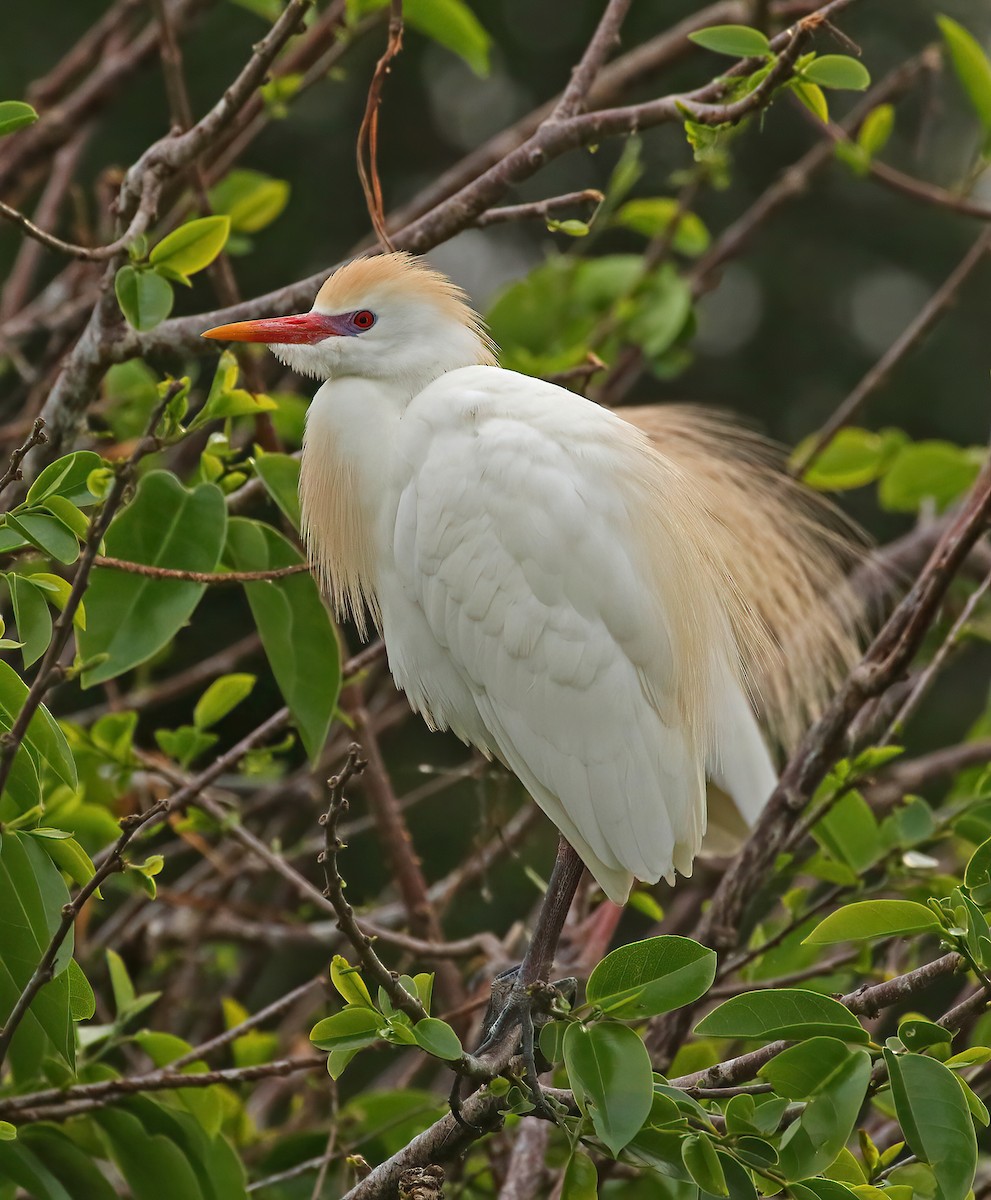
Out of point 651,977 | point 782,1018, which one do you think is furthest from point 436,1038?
point 782,1018

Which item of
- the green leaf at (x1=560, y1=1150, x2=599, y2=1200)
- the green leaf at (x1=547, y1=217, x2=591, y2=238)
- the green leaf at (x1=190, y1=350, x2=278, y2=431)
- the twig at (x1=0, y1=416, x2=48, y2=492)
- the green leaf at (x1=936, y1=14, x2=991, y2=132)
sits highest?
the green leaf at (x1=936, y1=14, x2=991, y2=132)

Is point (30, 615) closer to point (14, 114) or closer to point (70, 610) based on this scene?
point (70, 610)

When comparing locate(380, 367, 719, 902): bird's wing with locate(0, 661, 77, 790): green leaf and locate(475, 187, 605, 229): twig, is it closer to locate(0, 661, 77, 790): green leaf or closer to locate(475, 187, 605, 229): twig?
locate(475, 187, 605, 229): twig

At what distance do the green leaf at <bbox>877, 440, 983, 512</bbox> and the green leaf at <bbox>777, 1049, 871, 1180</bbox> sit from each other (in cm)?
163

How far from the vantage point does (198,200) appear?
2.19 meters

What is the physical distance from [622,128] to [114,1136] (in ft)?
4.50

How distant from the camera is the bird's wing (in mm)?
1791

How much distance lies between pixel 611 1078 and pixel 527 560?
76 centimetres

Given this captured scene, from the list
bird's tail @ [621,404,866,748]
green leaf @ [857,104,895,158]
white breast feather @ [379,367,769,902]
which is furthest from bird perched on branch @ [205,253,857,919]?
green leaf @ [857,104,895,158]

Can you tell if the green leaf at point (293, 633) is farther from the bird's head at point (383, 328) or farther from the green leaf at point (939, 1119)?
the green leaf at point (939, 1119)

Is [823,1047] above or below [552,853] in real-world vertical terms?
above

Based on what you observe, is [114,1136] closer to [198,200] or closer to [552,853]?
[198,200]

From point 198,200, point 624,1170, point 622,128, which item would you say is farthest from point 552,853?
point 622,128

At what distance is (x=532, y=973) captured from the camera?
1.72m
